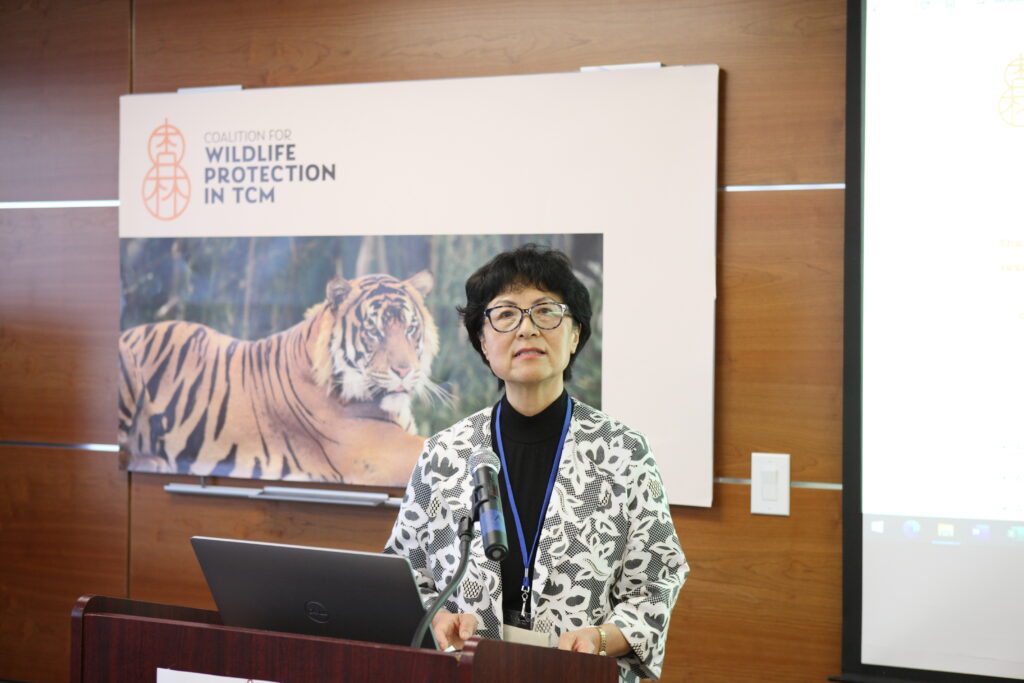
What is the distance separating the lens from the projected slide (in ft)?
8.19

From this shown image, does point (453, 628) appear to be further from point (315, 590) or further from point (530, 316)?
point (530, 316)

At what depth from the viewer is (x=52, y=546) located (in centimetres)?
337

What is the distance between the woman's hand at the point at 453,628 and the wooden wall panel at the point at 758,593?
4.52ft

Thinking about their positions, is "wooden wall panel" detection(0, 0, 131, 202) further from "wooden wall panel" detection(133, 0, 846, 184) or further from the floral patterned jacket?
the floral patterned jacket

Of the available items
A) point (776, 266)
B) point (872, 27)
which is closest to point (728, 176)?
point (776, 266)

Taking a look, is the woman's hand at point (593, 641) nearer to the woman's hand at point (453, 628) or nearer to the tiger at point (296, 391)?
the woman's hand at point (453, 628)

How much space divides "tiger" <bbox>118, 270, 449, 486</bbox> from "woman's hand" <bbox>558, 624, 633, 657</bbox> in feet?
4.52

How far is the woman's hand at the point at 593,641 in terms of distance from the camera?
5.36ft

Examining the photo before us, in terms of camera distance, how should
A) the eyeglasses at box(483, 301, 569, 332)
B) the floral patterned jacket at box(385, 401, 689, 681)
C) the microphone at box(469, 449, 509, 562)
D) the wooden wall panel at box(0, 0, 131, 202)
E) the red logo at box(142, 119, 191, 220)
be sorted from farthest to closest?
the wooden wall panel at box(0, 0, 131, 202) < the red logo at box(142, 119, 191, 220) < the eyeglasses at box(483, 301, 569, 332) < the floral patterned jacket at box(385, 401, 689, 681) < the microphone at box(469, 449, 509, 562)

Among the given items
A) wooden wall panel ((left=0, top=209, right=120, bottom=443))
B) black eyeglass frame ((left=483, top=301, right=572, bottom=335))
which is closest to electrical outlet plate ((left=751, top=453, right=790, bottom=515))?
black eyeglass frame ((left=483, top=301, right=572, bottom=335))

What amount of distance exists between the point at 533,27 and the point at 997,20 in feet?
4.47

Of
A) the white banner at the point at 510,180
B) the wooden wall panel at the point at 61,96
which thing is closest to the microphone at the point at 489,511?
the white banner at the point at 510,180

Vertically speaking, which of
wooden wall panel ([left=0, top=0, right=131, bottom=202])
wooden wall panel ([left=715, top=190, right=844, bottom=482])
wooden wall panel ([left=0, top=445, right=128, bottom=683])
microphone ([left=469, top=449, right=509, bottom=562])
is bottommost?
wooden wall panel ([left=0, top=445, right=128, bottom=683])

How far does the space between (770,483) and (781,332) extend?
0.46 m
